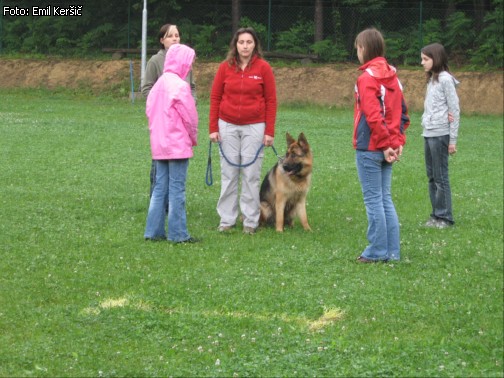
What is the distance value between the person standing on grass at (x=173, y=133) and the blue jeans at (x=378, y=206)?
1951mm

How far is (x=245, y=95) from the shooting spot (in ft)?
32.7

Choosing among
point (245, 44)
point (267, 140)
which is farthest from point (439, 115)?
point (245, 44)

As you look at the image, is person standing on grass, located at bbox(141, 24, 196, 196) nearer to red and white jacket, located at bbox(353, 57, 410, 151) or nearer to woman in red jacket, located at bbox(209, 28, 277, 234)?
woman in red jacket, located at bbox(209, 28, 277, 234)

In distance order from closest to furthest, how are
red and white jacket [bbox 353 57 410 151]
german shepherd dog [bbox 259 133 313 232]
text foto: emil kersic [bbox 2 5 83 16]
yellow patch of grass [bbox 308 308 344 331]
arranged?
yellow patch of grass [bbox 308 308 344 331]
red and white jacket [bbox 353 57 410 151]
german shepherd dog [bbox 259 133 313 232]
text foto: emil kersic [bbox 2 5 83 16]

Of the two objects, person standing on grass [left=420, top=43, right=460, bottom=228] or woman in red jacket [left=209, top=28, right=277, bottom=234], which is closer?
woman in red jacket [left=209, top=28, right=277, bottom=234]

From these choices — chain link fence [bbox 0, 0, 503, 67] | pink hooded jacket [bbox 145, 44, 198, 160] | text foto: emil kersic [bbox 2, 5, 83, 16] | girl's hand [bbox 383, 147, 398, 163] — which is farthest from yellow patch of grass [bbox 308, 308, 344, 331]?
text foto: emil kersic [bbox 2, 5, 83, 16]

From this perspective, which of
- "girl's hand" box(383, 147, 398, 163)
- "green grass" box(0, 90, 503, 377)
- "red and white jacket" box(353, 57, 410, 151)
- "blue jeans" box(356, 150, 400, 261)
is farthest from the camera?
"blue jeans" box(356, 150, 400, 261)

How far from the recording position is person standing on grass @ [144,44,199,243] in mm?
9508

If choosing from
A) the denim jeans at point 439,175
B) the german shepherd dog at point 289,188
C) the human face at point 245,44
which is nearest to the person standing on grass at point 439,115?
the denim jeans at point 439,175

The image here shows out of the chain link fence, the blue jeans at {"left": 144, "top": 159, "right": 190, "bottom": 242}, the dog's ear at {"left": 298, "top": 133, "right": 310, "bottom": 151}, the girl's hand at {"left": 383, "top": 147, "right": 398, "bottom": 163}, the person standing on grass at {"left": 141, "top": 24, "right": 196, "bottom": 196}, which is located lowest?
the blue jeans at {"left": 144, "top": 159, "right": 190, "bottom": 242}

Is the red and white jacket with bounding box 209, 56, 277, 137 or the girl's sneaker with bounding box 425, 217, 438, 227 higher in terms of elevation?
the red and white jacket with bounding box 209, 56, 277, 137

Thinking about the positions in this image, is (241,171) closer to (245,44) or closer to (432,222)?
(245,44)

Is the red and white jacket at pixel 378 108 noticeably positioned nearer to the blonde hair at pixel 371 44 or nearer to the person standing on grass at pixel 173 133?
the blonde hair at pixel 371 44

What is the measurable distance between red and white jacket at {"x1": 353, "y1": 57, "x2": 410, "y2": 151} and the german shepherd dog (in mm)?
1777
